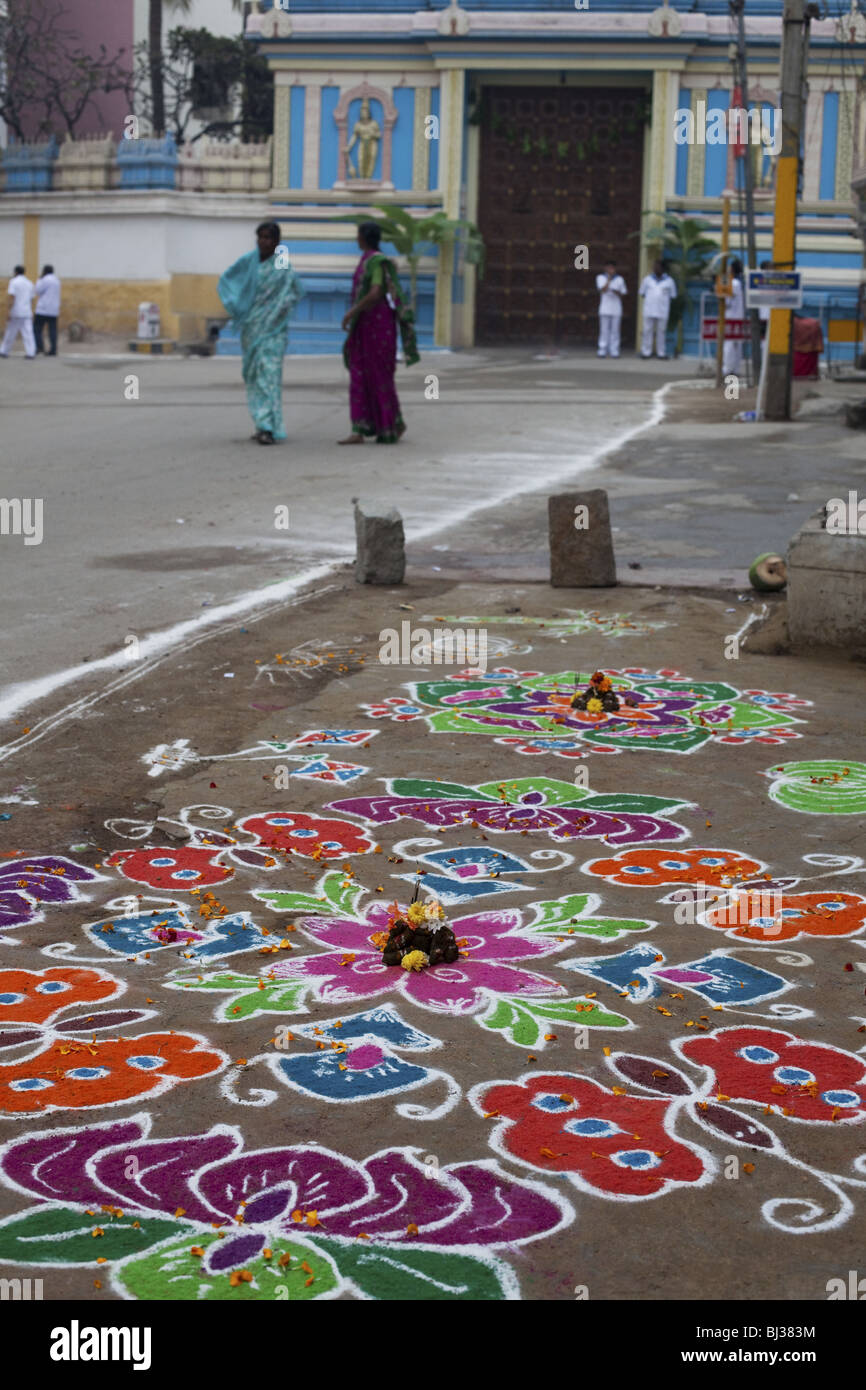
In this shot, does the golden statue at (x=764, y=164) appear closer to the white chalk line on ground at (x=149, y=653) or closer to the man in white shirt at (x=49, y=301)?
the man in white shirt at (x=49, y=301)

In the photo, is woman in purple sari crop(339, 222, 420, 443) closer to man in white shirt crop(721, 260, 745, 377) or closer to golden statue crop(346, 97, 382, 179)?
man in white shirt crop(721, 260, 745, 377)

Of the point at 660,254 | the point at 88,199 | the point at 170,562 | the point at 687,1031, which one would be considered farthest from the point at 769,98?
the point at 687,1031

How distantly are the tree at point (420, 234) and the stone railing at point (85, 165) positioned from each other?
6.11 meters

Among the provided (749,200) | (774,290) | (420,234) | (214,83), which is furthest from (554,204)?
(774,290)

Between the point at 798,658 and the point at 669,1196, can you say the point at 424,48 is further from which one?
the point at 669,1196

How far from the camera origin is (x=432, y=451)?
1455 cm

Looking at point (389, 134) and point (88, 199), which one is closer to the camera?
point (389, 134)

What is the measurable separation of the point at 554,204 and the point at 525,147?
121 cm

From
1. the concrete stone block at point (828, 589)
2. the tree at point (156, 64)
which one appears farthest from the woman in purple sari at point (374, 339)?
the tree at point (156, 64)

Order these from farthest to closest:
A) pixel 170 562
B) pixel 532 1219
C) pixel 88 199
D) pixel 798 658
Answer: pixel 88 199 < pixel 170 562 < pixel 798 658 < pixel 532 1219

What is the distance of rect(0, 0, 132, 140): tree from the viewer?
39156 mm

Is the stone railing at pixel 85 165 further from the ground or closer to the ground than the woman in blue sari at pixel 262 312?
further from the ground

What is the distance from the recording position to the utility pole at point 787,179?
16766mm

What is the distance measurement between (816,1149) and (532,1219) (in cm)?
56
